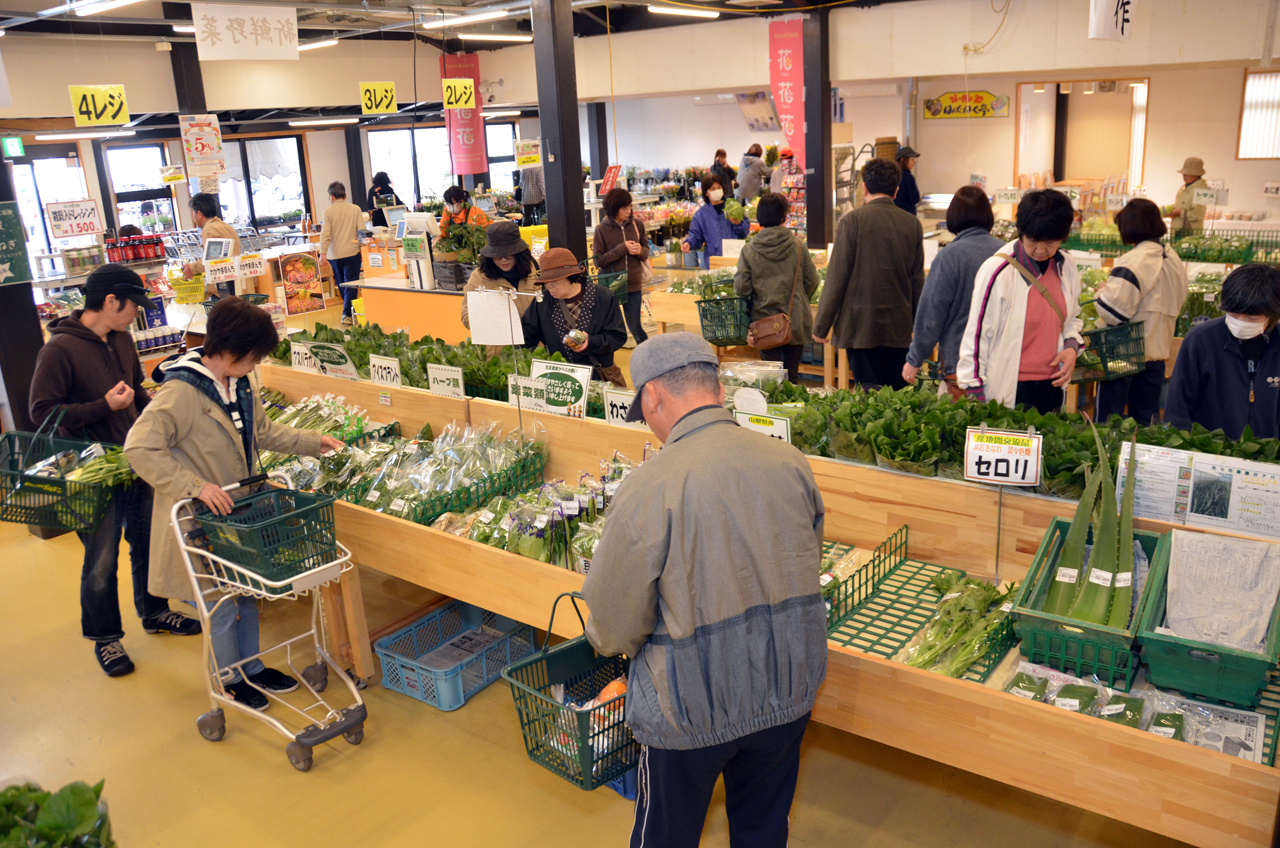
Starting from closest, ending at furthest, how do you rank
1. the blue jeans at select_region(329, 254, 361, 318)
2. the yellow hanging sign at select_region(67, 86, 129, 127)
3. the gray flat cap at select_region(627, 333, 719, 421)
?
the gray flat cap at select_region(627, 333, 719, 421), the yellow hanging sign at select_region(67, 86, 129, 127), the blue jeans at select_region(329, 254, 361, 318)

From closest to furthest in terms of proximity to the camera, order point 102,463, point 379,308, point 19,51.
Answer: point 102,463, point 379,308, point 19,51

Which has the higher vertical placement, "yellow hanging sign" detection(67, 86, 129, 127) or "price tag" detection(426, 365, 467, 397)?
"yellow hanging sign" detection(67, 86, 129, 127)

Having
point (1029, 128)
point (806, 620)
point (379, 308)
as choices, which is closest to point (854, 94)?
point (1029, 128)

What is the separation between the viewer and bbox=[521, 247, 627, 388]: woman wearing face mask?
16.1 ft

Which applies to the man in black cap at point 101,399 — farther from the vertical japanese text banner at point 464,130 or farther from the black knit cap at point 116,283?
the vertical japanese text banner at point 464,130

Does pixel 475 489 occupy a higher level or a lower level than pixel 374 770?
higher

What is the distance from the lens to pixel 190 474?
355 centimetres

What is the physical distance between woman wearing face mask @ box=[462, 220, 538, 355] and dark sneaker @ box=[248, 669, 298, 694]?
210cm

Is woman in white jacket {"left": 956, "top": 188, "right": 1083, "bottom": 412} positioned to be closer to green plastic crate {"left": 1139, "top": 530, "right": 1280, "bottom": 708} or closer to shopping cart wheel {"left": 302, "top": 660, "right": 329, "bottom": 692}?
green plastic crate {"left": 1139, "top": 530, "right": 1280, "bottom": 708}

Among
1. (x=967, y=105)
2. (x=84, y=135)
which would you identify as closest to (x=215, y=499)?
(x=967, y=105)

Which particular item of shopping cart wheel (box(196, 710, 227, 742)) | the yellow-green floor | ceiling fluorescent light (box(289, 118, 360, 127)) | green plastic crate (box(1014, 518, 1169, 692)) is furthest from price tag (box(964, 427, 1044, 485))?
ceiling fluorescent light (box(289, 118, 360, 127))

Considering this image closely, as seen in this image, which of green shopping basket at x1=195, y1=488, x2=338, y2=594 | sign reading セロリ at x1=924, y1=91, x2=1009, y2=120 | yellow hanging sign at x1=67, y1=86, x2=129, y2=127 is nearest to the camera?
green shopping basket at x1=195, y1=488, x2=338, y2=594

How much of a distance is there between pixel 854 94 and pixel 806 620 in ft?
44.9

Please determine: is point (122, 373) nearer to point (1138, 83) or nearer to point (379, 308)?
point (379, 308)
